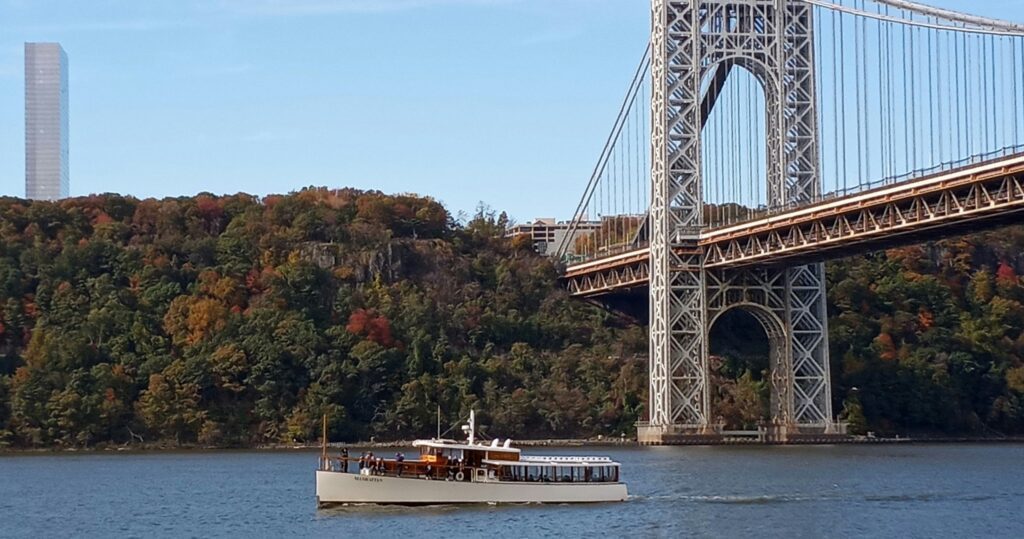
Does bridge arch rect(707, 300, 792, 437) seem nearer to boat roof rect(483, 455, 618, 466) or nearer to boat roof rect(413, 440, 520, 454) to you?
boat roof rect(483, 455, 618, 466)

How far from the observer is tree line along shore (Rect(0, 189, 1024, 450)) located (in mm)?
108562

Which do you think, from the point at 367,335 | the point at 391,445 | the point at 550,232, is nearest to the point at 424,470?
the point at 391,445

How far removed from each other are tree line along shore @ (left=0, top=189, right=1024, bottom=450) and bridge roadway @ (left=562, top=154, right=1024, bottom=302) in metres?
8.72

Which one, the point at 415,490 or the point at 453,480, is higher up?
→ the point at 453,480

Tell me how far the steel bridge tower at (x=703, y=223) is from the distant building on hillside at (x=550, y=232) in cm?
2232

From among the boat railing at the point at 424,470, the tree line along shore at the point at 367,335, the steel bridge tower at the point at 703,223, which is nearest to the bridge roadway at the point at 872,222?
the steel bridge tower at the point at 703,223

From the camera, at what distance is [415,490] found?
61.6 meters

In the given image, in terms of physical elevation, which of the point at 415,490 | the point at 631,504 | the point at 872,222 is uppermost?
the point at 872,222

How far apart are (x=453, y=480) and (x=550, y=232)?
85.7 meters

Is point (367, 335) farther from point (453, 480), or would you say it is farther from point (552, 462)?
point (453, 480)

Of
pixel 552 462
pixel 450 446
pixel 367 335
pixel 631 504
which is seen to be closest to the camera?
pixel 450 446

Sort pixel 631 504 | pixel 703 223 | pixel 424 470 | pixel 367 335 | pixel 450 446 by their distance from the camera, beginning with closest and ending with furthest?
pixel 450 446, pixel 424 470, pixel 631 504, pixel 703 223, pixel 367 335

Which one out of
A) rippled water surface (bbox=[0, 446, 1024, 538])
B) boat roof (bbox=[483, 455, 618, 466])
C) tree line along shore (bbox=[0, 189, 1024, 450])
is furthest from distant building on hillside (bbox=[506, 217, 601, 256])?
boat roof (bbox=[483, 455, 618, 466])

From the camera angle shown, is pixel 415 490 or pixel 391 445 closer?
pixel 415 490
